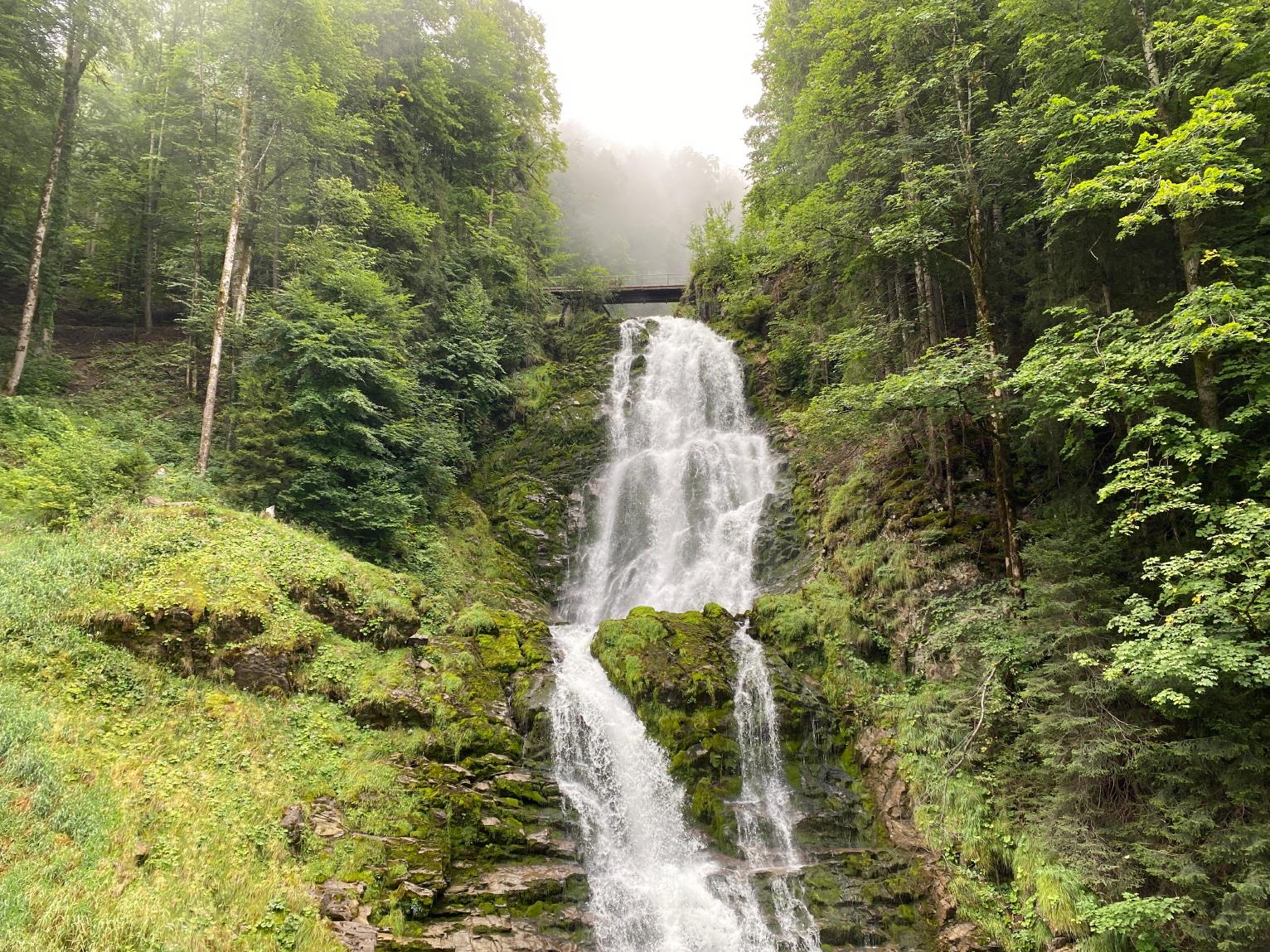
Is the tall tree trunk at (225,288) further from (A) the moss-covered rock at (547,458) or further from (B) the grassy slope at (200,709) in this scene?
(A) the moss-covered rock at (547,458)

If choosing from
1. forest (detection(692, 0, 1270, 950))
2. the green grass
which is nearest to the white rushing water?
forest (detection(692, 0, 1270, 950))

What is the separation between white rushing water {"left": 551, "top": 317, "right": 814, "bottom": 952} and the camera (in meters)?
9.66

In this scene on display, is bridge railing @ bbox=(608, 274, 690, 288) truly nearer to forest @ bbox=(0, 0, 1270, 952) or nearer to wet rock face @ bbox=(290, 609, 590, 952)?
forest @ bbox=(0, 0, 1270, 952)

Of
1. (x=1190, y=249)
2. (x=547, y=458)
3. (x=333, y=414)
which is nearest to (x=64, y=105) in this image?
(x=333, y=414)

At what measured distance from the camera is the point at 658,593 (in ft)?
61.0

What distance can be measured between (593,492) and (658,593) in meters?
5.57

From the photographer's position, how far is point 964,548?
1241 centimetres

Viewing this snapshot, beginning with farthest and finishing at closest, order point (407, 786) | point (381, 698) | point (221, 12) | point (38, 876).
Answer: point (221, 12) → point (381, 698) → point (407, 786) → point (38, 876)

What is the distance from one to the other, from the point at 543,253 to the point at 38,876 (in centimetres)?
3346

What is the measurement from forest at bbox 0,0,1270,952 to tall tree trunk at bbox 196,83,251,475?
173 mm

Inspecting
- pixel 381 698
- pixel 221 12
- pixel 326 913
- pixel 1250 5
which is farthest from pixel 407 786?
pixel 221 12

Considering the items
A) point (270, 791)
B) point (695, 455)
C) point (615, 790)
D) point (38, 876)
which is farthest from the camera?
point (695, 455)

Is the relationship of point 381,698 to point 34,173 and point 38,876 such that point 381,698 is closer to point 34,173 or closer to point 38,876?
point 38,876

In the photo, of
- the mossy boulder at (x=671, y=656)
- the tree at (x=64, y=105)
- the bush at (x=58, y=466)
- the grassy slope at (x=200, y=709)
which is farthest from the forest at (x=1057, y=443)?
the tree at (x=64, y=105)
